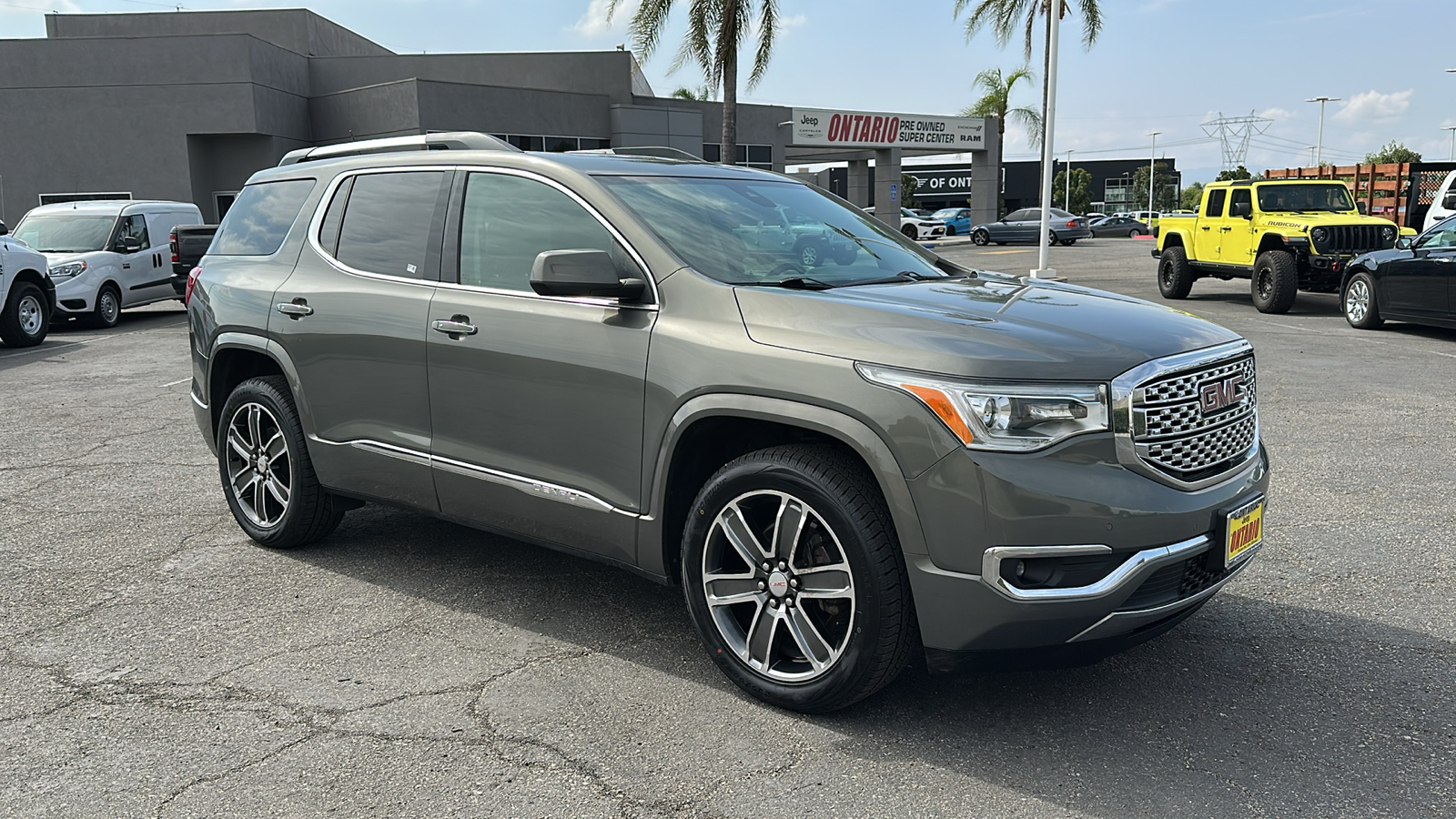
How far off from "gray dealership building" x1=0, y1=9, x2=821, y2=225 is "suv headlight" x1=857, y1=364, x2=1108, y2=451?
2880 centimetres

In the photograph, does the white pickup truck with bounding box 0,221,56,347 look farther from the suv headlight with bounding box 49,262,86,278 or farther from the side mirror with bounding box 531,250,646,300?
the side mirror with bounding box 531,250,646,300

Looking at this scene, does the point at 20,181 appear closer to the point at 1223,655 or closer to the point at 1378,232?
the point at 1378,232

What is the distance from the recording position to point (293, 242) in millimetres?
5141

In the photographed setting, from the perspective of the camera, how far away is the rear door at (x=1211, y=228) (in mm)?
17291

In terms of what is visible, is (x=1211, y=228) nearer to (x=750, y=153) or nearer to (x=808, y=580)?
(x=808, y=580)

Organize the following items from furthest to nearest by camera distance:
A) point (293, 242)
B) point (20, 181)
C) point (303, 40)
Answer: point (303, 40) < point (20, 181) < point (293, 242)

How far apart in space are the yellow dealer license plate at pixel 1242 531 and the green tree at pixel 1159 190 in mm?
92350

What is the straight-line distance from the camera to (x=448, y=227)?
4.50 m

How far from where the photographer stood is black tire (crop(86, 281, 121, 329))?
1706 centimetres

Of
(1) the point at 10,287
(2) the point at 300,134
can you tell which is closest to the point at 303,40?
(2) the point at 300,134

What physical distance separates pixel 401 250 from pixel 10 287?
12.1 metres

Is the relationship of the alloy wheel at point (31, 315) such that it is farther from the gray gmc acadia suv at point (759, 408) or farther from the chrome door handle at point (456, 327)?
the chrome door handle at point (456, 327)

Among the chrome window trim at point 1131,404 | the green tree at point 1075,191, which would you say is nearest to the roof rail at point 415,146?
the chrome window trim at point 1131,404

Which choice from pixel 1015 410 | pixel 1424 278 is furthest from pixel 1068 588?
pixel 1424 278
